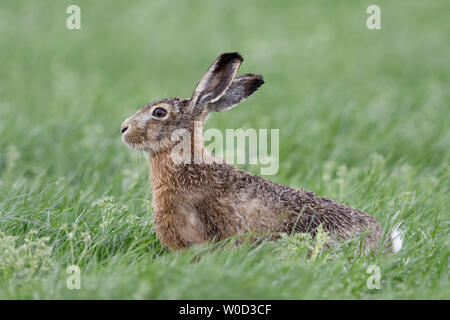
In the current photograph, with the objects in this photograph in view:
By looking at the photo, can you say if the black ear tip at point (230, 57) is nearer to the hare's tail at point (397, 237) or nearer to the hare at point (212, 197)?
the hare at point (212, 197)

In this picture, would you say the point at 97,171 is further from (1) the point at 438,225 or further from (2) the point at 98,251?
(1) the point at 438,225

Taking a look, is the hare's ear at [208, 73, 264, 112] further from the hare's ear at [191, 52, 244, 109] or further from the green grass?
the green grass

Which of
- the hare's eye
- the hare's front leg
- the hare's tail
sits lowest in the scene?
the hare's tail

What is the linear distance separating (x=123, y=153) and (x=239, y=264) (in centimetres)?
416

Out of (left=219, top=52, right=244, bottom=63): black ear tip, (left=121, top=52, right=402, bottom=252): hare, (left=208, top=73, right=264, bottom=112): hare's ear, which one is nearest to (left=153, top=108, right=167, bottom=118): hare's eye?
(left=121, top=52, right=402, bottom=252): hare

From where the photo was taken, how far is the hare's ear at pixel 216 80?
20.7ft

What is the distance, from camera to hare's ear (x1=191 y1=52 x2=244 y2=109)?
248 inches

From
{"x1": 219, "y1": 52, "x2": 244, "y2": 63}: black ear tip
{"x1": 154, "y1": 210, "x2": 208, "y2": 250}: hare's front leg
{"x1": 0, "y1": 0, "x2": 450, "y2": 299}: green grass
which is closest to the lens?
{"x1": 0, "y1": 0, "x2": 450, "y2": 299}: green grass

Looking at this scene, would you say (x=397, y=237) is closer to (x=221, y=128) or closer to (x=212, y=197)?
(x=212, y=197)

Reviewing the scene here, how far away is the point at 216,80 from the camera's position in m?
6.47

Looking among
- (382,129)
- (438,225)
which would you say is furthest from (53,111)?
(438,225)

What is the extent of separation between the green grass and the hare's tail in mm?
69

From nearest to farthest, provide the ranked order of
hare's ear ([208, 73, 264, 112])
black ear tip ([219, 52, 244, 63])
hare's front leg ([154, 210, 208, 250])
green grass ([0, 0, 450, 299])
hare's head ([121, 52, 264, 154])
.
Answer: green grass ([0, 0, 450, 299]) → hare's front leg ([154, 210, 208, 250]) → black ear tip ([219, 52, 244, 63]) → hare's head ([121, 52, 264, 154]) → hare's ear ([208, 73, 264, 112])

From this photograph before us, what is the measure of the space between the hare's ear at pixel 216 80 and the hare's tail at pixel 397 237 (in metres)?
1.85
